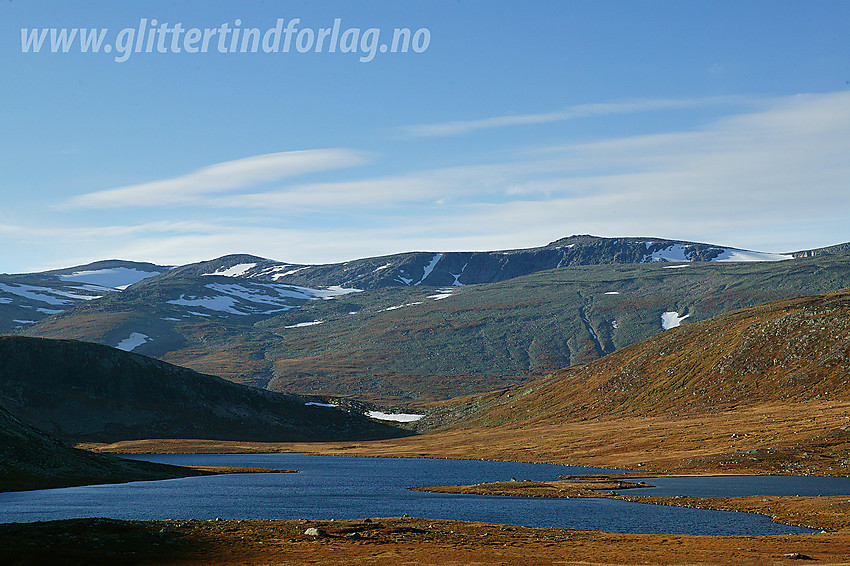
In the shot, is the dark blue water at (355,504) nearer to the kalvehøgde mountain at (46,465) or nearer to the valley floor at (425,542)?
the kalvehøgde mountain at (46,465)

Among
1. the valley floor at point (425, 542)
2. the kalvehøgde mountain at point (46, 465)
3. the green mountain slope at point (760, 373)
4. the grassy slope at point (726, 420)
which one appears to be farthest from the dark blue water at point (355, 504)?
the green mountain slope at point (760, 373)

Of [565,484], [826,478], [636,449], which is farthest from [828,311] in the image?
[565,484]

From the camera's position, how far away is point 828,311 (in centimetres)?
18875

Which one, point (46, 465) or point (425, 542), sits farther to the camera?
point (46, 465)

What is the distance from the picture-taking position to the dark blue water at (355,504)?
230 feet

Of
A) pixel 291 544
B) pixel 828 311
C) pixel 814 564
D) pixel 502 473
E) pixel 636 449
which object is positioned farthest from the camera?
pixel 828 311

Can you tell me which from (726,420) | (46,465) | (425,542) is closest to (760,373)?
(726,420)

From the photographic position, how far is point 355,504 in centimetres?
8600

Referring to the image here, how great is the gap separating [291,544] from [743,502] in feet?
158

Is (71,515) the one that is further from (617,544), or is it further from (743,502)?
(743,502)

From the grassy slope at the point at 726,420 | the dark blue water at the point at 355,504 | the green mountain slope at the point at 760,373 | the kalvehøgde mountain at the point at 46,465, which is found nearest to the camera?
the dark blue water at the point at 355,504

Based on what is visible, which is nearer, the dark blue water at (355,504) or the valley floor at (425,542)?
the valley floor at (425,542)

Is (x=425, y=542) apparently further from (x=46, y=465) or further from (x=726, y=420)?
(x=726, y=420)

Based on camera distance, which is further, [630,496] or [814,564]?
[630,496]
